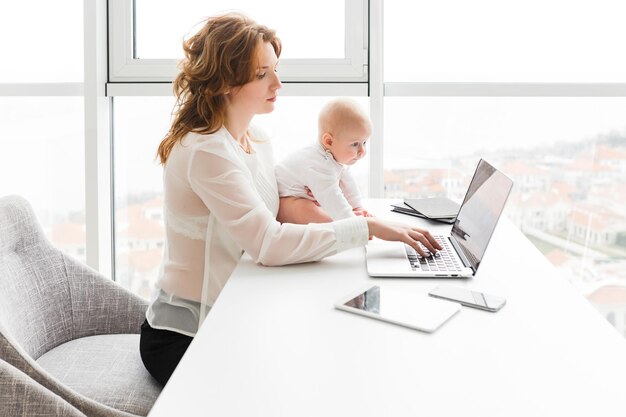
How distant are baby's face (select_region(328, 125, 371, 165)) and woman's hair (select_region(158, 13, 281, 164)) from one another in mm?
409

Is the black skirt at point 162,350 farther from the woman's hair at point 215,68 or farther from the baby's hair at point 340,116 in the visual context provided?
the baby's hair at point 340,116

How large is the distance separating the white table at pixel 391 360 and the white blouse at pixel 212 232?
0.14 metres

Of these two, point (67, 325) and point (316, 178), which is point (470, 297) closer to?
point (316, 178)

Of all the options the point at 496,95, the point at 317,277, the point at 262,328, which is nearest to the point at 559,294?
the point at 317,277

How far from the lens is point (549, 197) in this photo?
2.88 meters

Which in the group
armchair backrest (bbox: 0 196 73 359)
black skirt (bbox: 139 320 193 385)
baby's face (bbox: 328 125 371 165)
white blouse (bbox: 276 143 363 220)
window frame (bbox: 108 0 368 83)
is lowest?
black skirt (bbox: 139 320 193 385)

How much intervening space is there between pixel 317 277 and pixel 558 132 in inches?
71.7

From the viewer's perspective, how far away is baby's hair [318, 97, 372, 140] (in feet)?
6.36

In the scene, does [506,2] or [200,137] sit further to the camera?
[506,2]

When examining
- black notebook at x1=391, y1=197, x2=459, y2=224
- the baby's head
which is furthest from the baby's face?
black notebook at x1=391, y1=197, x2=459, y2=224

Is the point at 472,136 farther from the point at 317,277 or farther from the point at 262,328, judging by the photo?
the point at 262,328

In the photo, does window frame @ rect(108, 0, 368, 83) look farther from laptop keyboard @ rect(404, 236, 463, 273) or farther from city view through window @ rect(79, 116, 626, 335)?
laptop keyboard @ rect(404, 236, 463, 273)

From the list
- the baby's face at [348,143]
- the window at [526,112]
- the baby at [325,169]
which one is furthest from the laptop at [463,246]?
the window at [526,112]

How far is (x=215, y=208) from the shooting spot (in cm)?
149
